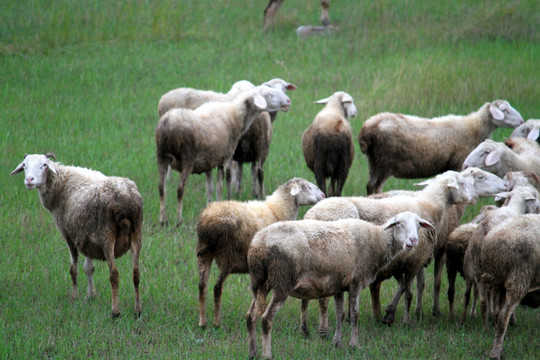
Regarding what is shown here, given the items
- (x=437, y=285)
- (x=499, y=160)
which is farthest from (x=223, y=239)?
(x=499, y=160)

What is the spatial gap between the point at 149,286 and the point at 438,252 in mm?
3600

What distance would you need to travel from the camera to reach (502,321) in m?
7.36

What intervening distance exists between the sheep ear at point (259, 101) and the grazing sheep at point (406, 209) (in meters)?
3.49

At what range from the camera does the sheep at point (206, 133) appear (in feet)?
35.5

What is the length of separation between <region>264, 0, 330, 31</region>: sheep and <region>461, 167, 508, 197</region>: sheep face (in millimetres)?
15582

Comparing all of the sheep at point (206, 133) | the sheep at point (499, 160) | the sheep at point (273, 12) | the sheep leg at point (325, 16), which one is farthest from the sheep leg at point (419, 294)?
the sheep leg at point (325, 16)

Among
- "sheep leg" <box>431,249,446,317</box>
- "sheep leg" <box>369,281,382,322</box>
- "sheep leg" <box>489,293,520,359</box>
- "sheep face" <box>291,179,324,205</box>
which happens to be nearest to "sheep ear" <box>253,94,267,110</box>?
"sheep face" <box>291,179,324,205</box>

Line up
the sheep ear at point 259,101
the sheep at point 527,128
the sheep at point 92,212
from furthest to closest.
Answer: the sheep at point 527,128, the sheep ear at point 259,101, the sheep at point 92,212

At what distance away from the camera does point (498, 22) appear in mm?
22484

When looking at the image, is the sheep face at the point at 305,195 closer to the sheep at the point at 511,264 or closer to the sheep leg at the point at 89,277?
the sheep at the point at 511,264

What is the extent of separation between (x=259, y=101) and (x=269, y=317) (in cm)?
581

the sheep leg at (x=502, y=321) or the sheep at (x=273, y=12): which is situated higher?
the sheep at (x=273, y=12)

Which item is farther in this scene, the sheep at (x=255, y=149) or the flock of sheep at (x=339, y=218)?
the sheep at (x=255, y=149)

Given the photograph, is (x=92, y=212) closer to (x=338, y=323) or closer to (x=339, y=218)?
(x=339, y=218)
